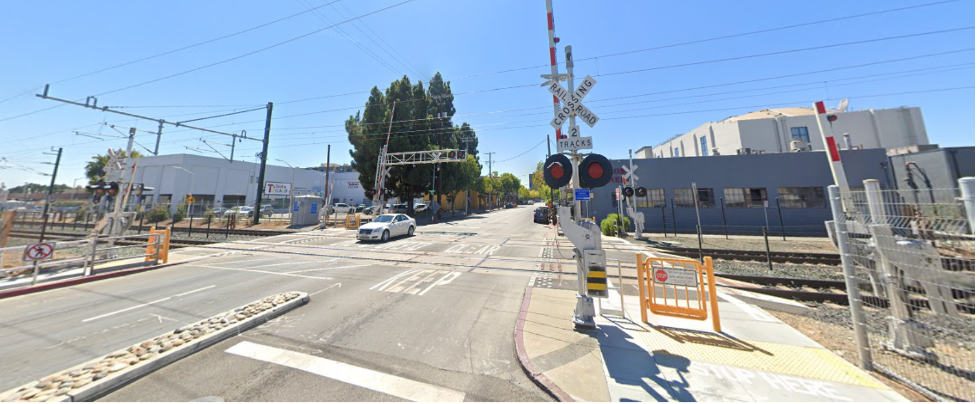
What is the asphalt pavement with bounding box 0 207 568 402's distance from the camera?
298 centimetres

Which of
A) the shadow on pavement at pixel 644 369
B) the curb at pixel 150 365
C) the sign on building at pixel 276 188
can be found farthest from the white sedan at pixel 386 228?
the sign on building at pixel 276 188

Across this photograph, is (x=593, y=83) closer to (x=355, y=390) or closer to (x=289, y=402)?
(x=355, y=390)

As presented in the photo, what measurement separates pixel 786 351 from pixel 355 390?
17.3ft

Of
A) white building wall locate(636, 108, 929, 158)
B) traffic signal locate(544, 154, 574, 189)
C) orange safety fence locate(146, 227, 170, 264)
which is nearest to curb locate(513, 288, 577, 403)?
traffic signal locate(544, 154, 574, 189)

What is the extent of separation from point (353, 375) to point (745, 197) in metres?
26.5

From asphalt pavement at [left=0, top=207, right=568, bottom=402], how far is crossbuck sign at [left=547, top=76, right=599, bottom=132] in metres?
3.56

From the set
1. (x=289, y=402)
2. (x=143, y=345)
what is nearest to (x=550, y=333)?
(x=289, y=402)

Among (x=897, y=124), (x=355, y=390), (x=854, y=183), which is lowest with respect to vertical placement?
(x=355, y=390)

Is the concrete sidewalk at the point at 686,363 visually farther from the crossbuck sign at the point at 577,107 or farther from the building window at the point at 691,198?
the building window at the point at 691,198

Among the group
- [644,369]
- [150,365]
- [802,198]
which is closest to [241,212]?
[150,365]

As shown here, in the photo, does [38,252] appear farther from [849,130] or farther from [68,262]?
[849,130]

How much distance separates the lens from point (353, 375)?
3191mm

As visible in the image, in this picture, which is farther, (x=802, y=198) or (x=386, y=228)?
(x=802, y=198)

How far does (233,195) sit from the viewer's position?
42.1m
